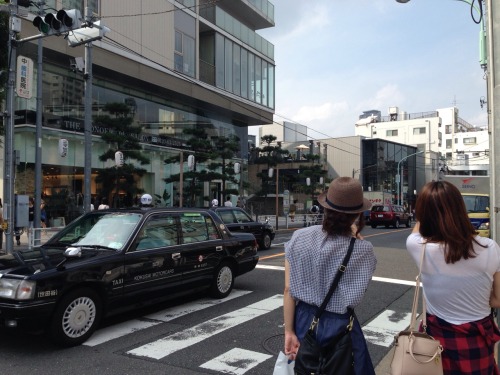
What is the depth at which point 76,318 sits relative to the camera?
Result: 501 centimetres

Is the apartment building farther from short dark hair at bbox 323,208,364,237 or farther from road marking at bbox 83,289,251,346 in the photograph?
short dark hair at bbox 323,208,364,237

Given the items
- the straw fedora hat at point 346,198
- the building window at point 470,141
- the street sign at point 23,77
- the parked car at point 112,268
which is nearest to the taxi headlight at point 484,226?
the parked car at point 112,268

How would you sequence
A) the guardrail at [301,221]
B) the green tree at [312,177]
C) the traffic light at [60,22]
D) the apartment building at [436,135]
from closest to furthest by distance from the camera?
1. the traffic light at [60,22]
2. the guardrail at [301,221]
3. the green tree at [312,177]
4. the apartment building at [436,135]

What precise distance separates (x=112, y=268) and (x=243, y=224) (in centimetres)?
828

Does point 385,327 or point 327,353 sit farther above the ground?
point 327,353

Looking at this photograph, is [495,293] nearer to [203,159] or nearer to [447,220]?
[447,220]

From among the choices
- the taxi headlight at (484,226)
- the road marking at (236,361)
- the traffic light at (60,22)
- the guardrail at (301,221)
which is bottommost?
the road marking at (236,361)

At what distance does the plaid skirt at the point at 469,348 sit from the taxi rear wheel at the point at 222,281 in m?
5.14

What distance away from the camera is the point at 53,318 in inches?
188

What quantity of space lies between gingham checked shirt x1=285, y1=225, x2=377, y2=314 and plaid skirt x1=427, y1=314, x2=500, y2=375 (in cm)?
55

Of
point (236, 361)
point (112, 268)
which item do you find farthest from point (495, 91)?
point (112, 268)

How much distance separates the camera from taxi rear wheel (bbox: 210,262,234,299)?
23.9 ft

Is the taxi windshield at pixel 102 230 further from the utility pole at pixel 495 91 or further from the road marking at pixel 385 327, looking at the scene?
the utility pole at pixel 495 91

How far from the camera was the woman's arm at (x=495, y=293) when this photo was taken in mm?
2400
